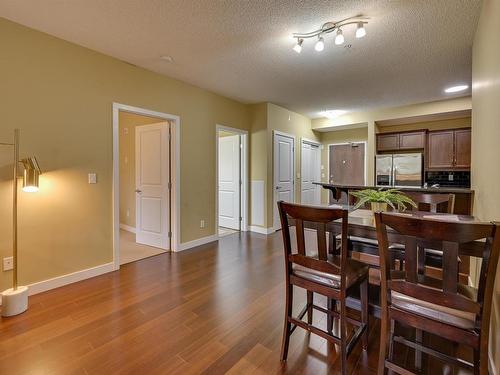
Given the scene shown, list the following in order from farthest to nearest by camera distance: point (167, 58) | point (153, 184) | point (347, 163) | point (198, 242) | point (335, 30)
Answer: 1. point (347, 163)
2. point (198, 242)
3. point (153, 184)
4. point (167, 58)
5. point (335, 30)

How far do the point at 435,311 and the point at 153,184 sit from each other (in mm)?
3897

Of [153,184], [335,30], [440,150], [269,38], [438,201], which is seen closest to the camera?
[438,201]

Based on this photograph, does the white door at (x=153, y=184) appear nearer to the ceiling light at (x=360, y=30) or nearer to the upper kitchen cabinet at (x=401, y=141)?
the ceiling light at (x=360, y=30)

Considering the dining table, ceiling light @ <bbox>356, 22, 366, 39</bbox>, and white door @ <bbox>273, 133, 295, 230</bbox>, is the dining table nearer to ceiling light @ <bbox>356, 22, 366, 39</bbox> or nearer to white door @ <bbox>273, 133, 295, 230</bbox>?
ceiling light @ <bbox>356, 22, 366, 39</bbox>

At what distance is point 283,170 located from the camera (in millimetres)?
A: 5578

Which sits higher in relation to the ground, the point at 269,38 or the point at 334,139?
the point at 269,38

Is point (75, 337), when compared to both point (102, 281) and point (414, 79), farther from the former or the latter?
point (414, 79)

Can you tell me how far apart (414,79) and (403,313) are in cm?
382

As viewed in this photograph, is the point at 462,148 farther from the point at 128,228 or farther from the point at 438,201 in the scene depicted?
the point at 128,228

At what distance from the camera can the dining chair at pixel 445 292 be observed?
1031 mm

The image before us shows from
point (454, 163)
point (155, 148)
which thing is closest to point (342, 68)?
point (155, 148)

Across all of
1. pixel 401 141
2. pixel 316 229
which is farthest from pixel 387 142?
pixel 316 229

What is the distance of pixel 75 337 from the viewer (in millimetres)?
1909

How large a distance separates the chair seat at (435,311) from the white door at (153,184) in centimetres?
339
